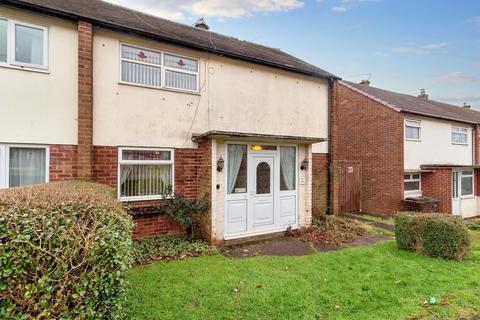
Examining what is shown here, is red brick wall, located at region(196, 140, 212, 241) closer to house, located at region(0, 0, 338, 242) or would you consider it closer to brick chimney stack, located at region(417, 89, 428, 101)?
house, located at region(0, 0, 338, 242)

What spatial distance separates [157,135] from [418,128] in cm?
1321

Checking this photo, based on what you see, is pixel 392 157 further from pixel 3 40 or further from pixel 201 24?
pixel 3 40

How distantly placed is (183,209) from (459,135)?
695 inches

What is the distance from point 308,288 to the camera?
456 cm

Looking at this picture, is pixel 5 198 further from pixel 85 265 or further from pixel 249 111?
pixel 249 111

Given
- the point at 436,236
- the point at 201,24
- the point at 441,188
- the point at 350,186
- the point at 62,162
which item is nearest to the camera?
the point at 436,236

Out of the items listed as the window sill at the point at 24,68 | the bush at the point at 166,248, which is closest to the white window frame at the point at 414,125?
the bush at the point at 166,248

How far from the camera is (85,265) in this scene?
7.16 ft

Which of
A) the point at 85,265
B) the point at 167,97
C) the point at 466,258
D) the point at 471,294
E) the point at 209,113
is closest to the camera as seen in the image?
the point at 85,265

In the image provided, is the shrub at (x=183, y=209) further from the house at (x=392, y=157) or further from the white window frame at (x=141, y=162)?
the house at (x=392, y=157)

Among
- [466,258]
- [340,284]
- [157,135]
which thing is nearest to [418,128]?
[466,258]

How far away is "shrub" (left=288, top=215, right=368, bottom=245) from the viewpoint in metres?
7.67

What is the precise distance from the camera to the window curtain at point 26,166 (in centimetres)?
586

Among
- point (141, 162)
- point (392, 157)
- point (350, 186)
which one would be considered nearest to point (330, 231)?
point (350, 186)
